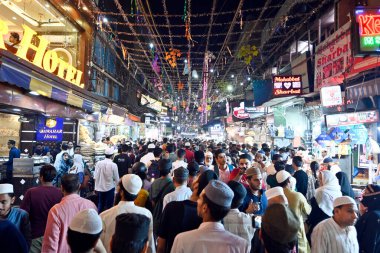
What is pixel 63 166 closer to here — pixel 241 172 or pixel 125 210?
pixel 241 172

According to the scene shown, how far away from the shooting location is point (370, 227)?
406cm

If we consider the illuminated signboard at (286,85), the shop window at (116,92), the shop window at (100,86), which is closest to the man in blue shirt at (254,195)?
the illuminated signboard at (286,85)

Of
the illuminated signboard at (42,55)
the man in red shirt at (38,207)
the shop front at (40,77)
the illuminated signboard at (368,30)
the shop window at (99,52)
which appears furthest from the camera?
the shop window at (99,52)

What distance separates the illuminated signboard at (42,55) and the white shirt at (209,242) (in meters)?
7.58

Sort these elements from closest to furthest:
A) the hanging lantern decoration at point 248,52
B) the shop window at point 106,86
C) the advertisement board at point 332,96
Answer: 1. the advertisement board at point 332,96
2. the hanging lantern decoration at point 248,52
3. the shop window at point 106,86

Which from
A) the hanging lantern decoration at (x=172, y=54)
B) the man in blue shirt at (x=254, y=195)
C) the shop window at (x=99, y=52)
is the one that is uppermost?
the shop window at (x=99, y=52)

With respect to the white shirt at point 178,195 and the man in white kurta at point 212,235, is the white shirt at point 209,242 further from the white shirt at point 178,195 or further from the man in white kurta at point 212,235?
the white shirt at point 178,195

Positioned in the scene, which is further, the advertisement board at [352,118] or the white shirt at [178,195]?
the advertisement board at [352,118]

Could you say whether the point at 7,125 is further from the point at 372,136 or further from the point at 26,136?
the point at 372,136

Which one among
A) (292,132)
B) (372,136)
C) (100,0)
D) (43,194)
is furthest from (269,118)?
(43,194)

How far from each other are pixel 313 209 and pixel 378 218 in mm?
1406

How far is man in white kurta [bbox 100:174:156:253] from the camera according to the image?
3482mm

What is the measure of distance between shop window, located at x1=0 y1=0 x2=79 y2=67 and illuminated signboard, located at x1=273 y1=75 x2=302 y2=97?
923 cm

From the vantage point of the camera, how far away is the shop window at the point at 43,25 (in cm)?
1094
